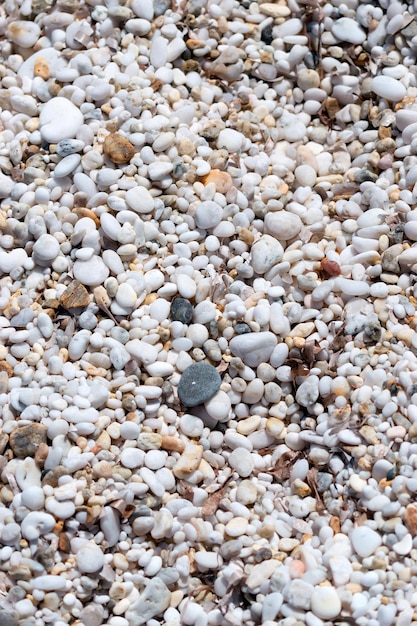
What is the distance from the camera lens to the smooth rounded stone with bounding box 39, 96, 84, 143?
1.51 meters

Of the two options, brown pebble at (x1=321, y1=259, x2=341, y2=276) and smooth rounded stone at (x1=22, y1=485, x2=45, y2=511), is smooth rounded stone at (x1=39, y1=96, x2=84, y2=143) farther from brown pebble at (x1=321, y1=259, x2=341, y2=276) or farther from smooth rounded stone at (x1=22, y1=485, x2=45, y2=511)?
smooth rounded stone at (x1=22, y1=485, x2=45, y2=511)

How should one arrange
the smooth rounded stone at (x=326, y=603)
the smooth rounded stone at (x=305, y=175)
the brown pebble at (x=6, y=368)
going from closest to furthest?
the smooth rounded stone at (x=326, y=603)
the brown pebble at (x=6, y=368)
the smooth rounded stone at (x=305, y=175)

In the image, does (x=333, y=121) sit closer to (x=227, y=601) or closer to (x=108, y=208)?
(x=108, y=208)

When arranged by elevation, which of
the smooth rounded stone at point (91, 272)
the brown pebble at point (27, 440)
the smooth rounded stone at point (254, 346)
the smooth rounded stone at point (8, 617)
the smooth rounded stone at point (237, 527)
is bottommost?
the smooth rounded stone at point (8, 617)

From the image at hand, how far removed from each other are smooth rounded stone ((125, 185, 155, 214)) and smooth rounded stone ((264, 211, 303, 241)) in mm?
213

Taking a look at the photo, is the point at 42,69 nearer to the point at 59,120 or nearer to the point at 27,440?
the point at 59,120

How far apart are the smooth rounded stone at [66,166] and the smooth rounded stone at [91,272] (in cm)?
17

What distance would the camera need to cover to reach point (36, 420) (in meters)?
1.31

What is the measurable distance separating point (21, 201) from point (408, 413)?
29.9 inches

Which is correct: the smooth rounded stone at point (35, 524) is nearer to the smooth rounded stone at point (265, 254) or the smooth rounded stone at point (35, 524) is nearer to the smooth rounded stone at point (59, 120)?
the smooth rounded stone at point (265, 254)

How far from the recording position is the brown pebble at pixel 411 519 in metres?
1.21

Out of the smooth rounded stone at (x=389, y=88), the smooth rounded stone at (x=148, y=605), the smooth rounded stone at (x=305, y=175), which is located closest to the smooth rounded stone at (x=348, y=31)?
the smooth rounded stone at (x=389, y=88)

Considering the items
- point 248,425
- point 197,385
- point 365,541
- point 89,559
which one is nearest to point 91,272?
point 197,385

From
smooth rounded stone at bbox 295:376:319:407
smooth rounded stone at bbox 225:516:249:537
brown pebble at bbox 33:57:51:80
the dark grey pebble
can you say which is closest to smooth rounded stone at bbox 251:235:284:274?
the dark grey pebble
